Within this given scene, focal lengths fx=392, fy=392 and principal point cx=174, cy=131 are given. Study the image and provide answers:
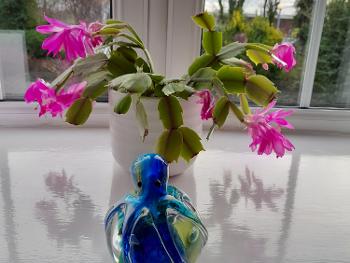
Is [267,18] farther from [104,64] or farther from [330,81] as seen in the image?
[104,64]

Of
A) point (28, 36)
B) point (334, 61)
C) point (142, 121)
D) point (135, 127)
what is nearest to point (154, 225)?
point (142, 121)

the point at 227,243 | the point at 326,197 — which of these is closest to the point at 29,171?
the point at 227,243

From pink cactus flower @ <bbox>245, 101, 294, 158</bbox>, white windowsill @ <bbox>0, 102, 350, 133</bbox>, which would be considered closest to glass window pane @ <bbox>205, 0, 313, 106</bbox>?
white windowsill @ <bbox>0, 102, 350, 133</bbox>

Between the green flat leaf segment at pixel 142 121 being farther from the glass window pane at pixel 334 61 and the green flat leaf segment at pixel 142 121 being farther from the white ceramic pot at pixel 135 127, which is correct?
the glass window pane at pixel 334 61

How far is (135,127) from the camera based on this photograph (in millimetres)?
729

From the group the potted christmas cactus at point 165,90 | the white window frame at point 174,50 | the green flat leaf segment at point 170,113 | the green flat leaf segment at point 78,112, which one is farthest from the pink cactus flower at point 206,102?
the white window frame at point 174,50

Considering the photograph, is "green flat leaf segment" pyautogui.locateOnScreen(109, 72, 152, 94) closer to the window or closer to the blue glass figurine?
the blue glass figurine

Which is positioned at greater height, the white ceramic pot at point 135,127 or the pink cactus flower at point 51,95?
the pink cactus flower at point 51,95

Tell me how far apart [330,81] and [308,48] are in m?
0.13

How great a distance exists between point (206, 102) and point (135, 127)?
0.46ft

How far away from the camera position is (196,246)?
18.4 inches

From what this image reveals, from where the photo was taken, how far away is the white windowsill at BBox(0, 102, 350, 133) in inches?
42.6

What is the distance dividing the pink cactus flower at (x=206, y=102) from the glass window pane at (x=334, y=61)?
0.53 meters

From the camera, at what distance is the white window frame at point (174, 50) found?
982mm
